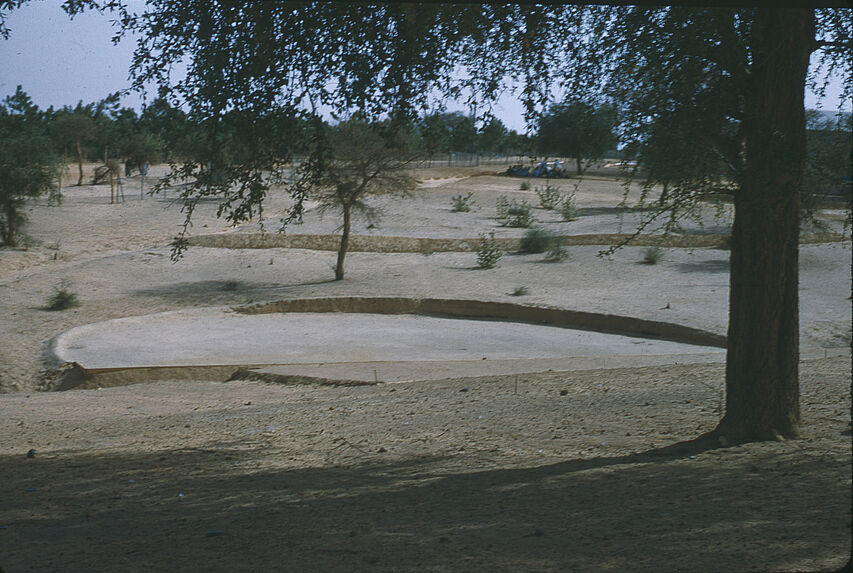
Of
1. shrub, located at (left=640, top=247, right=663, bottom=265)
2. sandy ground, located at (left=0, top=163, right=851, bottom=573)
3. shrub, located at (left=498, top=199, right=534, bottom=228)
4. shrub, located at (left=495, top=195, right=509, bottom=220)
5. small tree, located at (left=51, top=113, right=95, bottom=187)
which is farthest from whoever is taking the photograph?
small tree, located at (left=51, top=113, right=95, bottom=187)

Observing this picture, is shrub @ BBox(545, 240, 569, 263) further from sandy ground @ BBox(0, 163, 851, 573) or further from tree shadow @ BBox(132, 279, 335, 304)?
sandy ground @ BBox(0, 163, 851, 573)

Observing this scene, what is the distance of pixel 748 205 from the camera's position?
681 centimetres

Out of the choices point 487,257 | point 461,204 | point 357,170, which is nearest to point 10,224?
point 357,170

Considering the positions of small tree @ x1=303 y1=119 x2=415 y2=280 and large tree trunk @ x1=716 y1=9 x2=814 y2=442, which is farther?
small tree @ x1=303 y1=119 x2=415 y2=280

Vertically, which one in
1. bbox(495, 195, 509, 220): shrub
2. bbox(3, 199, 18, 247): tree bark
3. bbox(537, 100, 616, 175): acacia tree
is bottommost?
bbox(3, 199, 18, 247): tree bark

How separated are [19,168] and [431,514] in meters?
32.6

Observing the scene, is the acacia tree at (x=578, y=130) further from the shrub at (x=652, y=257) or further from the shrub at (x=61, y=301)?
the shrub at (x=652, y=257)

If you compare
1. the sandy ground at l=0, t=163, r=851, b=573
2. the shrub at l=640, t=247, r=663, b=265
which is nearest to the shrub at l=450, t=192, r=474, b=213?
the shrub at l=640, t=247, r=663, b=265

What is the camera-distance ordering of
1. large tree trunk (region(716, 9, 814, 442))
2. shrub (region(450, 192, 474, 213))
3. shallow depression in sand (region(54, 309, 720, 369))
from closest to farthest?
large tree trunk (region(716, 9, 814, 442)) < shallow depression in sand (region(54, 309, 720, 369)) < shrub (region(450, 192, 474, 213))

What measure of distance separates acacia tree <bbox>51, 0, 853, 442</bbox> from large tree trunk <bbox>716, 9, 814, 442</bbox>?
10mm

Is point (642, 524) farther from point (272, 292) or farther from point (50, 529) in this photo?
point (272, 292)

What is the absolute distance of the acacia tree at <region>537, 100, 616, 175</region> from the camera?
790 cm

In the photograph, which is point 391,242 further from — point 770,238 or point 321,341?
point 770,238

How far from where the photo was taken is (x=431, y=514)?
230 inches
